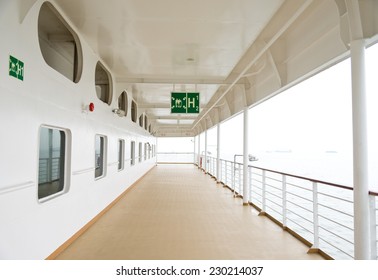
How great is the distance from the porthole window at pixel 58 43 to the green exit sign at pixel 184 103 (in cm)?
191

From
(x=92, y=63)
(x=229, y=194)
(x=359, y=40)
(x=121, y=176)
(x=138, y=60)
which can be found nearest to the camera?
(x=359, y=40)

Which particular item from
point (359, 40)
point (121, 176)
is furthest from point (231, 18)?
point (121, 176)

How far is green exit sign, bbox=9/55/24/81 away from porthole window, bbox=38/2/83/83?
1.08 metres

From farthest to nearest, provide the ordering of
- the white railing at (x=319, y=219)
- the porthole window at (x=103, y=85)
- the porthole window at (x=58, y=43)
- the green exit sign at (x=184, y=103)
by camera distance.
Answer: the green exit sign at (x=184, y=103), the porthole window at (x=103, y=85), the porthole window at (x=58, y=43), the white railing at (x=319, y=219)

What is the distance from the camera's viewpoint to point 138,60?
384cm

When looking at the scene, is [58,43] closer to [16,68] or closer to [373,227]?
[16,68]

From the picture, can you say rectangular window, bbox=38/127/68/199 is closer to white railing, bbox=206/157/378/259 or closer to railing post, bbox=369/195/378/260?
white railing, bbox=206/157/378/259

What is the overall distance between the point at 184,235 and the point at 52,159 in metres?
1.89

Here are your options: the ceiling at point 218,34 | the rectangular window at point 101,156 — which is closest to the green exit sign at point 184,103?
the ceiling at point 218,34

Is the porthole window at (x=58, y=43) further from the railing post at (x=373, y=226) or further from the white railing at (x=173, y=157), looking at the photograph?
the white railing at (x=173, y=157)

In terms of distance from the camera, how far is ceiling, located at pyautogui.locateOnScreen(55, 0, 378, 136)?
230cm

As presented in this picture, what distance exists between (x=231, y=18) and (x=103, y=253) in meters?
2.64

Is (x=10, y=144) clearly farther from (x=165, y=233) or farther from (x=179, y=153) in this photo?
(x=179, y=153)

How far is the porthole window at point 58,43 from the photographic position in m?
2.88
